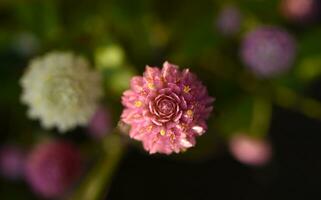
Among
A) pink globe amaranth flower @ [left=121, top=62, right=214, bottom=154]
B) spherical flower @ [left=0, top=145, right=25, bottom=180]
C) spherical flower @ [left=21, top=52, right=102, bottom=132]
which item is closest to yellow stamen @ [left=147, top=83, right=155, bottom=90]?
pink globe amaranth flower @ [left=121, top=62, right=214, bottom=154]

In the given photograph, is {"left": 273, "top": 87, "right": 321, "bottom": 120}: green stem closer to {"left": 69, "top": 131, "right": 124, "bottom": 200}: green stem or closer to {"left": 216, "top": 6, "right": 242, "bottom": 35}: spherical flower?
{"left": 216, "top": 6, "right": 242, "bottom": 35}: spherical flower

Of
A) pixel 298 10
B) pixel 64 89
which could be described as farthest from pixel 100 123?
pixel 298 10

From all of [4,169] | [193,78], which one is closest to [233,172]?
[4,169]

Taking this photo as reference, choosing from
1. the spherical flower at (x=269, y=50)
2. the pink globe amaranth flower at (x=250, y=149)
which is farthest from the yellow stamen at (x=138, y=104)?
the pink globe amaranth flower at (x=250, y=149)

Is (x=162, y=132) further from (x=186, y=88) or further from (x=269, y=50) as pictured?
(x=269, y=50)

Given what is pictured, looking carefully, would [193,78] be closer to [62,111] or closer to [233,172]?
[62,111]

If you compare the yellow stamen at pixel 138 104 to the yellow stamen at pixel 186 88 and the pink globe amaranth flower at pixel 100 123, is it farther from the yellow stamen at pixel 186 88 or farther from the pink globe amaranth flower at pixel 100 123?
the pink globe amaranth flower at pixel 100 123
